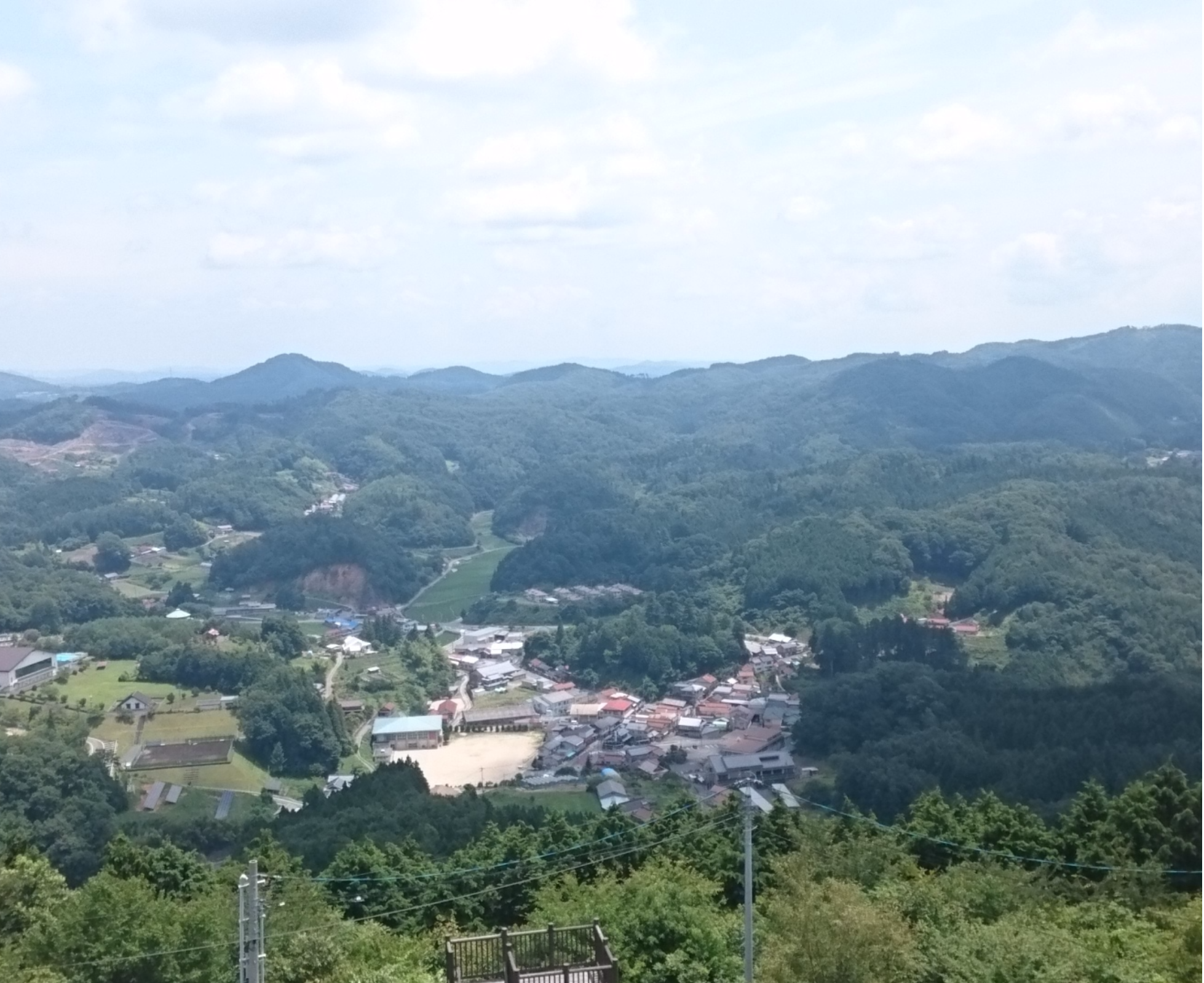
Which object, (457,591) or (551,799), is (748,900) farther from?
(457,591)

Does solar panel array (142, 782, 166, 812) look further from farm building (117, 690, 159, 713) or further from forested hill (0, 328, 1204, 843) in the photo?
forested hill (0, 328, 1204, 843)

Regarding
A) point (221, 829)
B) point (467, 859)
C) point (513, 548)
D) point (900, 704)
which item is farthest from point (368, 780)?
point (513, 548)

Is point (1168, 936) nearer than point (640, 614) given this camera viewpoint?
Yes

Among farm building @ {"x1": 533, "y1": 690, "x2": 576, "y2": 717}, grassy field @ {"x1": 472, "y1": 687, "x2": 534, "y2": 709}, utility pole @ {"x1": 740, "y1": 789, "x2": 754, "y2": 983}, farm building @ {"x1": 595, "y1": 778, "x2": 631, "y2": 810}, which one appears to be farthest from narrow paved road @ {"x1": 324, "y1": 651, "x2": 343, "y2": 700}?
utility pole @ {"x1": 740, "y1": 789, "x2": 754, "y2": 983}

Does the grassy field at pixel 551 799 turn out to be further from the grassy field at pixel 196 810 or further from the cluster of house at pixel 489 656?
the cluster of house at pixel 489 656

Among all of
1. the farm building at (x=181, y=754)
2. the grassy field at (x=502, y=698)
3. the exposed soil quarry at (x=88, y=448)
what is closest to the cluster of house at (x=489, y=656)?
the grassy field at (x=502, y=698)

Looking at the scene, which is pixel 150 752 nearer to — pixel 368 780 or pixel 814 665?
pixel 368 780

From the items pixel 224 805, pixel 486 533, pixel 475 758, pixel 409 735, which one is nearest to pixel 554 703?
pixel 475 758
